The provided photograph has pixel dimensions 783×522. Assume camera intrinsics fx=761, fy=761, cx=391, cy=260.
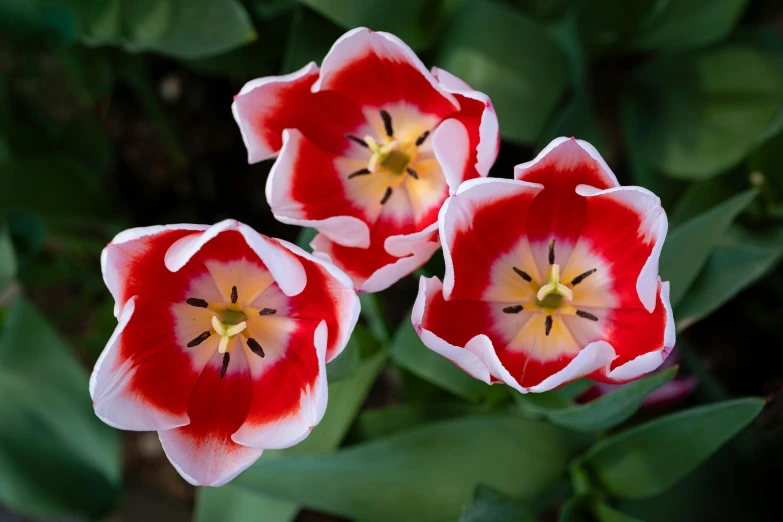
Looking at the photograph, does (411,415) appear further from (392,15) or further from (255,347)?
(392,15)

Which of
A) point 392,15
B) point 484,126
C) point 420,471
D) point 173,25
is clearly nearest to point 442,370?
point 420,471

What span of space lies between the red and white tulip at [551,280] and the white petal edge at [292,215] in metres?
0.09

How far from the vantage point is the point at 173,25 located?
99 centimetres

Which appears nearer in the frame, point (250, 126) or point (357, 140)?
point (250, 126)

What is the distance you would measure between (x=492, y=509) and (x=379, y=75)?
45cm

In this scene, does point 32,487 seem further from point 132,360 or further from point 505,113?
point 505,113

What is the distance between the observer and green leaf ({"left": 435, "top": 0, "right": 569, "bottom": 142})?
97 centimetres

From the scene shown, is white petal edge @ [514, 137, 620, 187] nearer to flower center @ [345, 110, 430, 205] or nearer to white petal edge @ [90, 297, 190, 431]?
flower center @ [345, 110, 430, 205]

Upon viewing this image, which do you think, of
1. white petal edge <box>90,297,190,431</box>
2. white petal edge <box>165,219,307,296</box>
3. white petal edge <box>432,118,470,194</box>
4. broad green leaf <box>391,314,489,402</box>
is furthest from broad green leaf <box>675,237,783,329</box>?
white petal edge <box>90,297,190,431</box>

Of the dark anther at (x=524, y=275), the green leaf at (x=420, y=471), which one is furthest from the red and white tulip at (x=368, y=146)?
the green leaf at (x=420, y=471)

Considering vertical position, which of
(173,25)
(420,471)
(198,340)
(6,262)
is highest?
(173,25)

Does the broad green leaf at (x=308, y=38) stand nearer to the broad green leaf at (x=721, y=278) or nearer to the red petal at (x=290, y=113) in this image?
the red petal at (x=290, y=113)

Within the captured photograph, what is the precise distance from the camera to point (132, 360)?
68 cm

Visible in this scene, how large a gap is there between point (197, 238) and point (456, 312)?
0.26m
